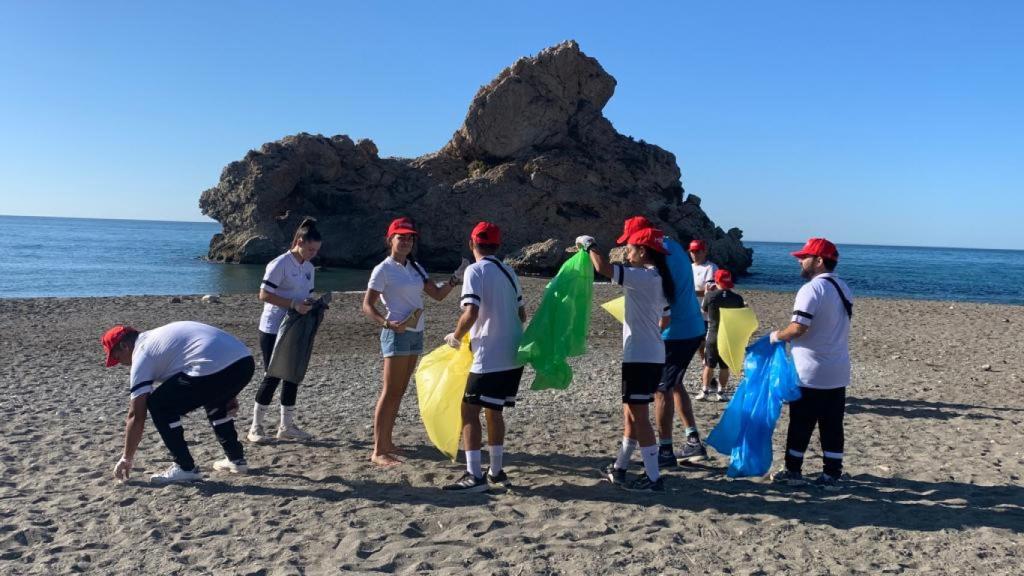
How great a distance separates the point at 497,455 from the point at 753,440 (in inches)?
75.6

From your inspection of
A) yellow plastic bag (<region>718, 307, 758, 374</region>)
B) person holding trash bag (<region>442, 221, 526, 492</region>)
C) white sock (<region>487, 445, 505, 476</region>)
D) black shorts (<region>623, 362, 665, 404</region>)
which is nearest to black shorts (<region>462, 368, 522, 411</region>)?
person holding trash bag (<region>442, 221, 526, 492</region>)

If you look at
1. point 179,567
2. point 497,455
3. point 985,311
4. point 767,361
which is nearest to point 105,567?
point 179,567

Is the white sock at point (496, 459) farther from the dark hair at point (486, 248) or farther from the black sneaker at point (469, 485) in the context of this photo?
the dark hair at point (486, 248)

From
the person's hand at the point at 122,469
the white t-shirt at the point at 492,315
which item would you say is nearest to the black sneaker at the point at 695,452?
the white t-shirt at the point at 492,315

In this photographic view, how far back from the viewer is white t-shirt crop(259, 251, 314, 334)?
245 inches

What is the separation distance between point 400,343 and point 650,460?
2.07m

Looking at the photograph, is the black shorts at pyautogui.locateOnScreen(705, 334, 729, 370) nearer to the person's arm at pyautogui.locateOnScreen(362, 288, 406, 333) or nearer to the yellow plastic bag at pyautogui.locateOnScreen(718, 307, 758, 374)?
the yellow plastic bag at pyautogui.locateOnScreen(718, 307, 758, 374)

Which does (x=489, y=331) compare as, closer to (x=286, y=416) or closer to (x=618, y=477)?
(x=618, y=477)

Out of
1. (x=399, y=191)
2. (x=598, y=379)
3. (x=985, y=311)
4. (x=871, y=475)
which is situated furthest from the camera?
(x=399, y=191)

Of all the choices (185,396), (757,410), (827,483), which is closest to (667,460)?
(757,410)

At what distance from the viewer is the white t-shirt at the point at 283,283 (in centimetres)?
622

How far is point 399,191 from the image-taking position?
50.0 metres

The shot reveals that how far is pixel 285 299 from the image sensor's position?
627cm

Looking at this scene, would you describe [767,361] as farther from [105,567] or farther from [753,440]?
[105,567]
